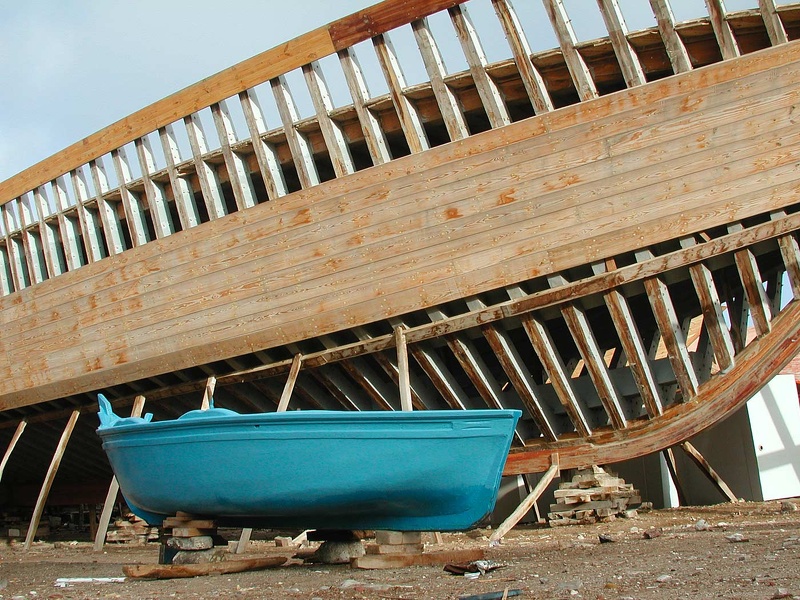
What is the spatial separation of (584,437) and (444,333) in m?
1.85

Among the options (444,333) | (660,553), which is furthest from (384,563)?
(444,333)

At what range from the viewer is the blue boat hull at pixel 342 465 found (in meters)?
6.36

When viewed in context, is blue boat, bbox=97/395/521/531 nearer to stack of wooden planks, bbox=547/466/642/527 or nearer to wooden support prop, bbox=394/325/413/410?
wooden support prop, bbox=394/325/413/410

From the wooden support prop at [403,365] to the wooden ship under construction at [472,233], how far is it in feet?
0.07

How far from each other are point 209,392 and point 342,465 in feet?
15.5

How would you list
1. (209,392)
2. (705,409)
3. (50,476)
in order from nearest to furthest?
(705,409), (209,392), (50,476)

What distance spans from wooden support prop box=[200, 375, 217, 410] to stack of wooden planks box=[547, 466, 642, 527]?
13.6 feet

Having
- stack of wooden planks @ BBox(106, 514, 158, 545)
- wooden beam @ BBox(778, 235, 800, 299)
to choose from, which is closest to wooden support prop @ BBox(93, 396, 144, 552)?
stack of wooden planks @ BBox(106, 514, 158, 545)

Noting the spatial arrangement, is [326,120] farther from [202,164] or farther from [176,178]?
[176,178]

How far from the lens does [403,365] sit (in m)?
9.20

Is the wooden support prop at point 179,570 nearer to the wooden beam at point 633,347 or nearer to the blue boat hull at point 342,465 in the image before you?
the blue boat hull at point 342,465

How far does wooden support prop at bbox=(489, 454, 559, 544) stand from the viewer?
8765 millimetres

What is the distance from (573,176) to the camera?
8.76 meters

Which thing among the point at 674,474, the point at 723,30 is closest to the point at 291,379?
the point at 723,30
